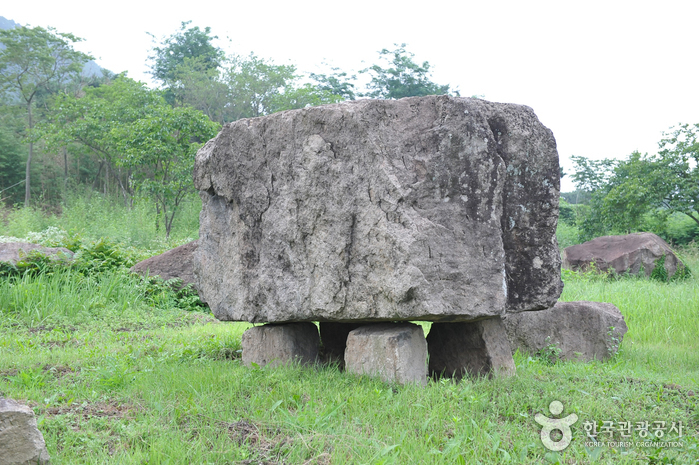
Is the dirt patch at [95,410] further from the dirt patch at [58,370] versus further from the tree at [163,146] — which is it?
the tree at [163,146]

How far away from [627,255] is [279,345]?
10.7 metres

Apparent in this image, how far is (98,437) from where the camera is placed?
3119mm

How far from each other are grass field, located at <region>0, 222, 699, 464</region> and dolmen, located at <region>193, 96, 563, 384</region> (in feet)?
1.34

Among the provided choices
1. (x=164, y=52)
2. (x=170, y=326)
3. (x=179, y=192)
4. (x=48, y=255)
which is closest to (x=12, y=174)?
(x=164, y=52)

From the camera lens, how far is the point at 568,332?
5.61m

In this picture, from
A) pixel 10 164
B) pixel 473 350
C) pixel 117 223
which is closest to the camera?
pixel 473 350

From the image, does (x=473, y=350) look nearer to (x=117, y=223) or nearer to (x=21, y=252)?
(x=21, y=252)

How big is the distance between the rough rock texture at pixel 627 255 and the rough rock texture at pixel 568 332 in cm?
786

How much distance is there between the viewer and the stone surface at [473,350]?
4387 mm

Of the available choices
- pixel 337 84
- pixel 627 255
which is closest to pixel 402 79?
pixel 337 84

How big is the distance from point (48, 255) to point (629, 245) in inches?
482

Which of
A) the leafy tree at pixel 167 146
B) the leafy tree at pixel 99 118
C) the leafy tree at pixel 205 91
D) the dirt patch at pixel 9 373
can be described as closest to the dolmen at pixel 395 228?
the dirt patch at pixel 9 373

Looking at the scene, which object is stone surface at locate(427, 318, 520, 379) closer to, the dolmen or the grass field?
the dolmen

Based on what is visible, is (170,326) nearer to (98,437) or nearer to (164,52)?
(98,437)
